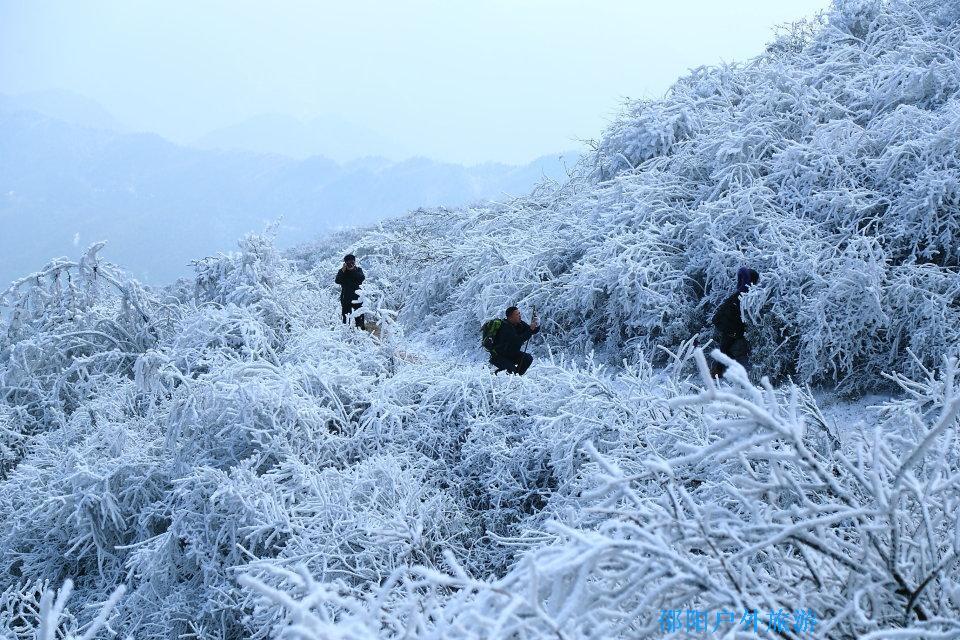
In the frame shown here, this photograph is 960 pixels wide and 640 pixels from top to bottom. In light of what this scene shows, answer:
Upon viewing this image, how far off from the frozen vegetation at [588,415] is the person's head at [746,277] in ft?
1.23

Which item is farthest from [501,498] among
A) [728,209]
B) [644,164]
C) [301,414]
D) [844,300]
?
[644,164]

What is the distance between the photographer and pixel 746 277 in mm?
6891

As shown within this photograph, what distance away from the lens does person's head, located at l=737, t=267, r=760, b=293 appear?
270 inches

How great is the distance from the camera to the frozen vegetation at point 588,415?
2.11 meters

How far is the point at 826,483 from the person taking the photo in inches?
85.2

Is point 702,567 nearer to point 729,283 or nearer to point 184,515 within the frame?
point 184,515

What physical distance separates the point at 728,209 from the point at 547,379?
3772 mm

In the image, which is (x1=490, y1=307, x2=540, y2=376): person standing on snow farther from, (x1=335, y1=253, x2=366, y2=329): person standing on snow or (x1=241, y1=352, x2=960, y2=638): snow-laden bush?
(x1=241, y1=352, x2=960, y2=638): snow-laden bush

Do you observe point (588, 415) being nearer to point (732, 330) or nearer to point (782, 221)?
point (732, 330)

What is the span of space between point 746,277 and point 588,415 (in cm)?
273

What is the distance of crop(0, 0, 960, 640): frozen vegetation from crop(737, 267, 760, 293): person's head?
376 millimetres

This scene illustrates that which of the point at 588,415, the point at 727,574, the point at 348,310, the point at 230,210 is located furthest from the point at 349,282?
the point at 230,210

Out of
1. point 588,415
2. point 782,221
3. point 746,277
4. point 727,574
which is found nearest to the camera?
point 727,574

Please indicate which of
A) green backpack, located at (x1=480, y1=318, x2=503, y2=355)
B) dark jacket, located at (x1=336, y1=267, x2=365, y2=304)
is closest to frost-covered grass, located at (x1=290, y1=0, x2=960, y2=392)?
green backpack, located at (x1=480, y1=318, x2=503, y2=355)
